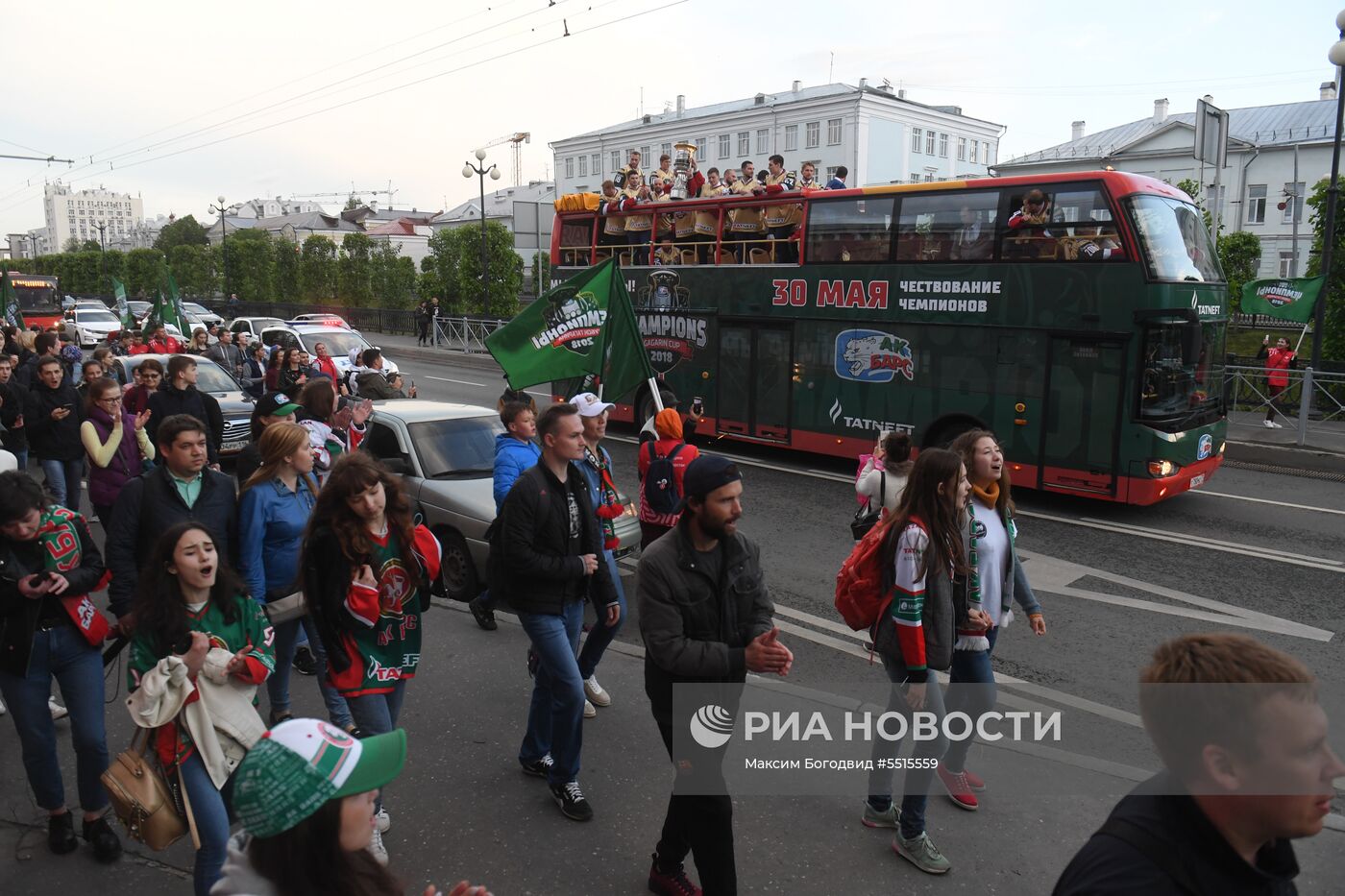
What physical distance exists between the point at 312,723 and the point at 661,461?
14.9 feet

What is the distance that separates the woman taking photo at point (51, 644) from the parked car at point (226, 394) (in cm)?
876

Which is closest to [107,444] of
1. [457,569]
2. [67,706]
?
[457,569]

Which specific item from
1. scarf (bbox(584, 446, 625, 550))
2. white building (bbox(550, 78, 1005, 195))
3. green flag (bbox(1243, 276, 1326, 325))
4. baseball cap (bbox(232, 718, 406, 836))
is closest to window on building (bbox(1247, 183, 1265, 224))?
white building (bbox(550, 78, 1005, 195))

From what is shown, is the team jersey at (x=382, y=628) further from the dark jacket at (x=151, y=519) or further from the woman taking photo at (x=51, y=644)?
the woman taking photo at (x=51, y=644)

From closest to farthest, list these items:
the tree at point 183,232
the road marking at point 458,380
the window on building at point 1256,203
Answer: the road marking at point 458,380 < the window on building at point 1256,203 < the tree at point 183,232

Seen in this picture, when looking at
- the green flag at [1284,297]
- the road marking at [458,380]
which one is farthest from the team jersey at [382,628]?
the road marking at [458,380]

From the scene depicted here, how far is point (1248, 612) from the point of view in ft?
25.7

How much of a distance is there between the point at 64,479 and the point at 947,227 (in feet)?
32.7

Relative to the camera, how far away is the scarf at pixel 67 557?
3.95 metres

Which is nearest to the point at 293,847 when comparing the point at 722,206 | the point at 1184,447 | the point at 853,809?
the point at 853,809

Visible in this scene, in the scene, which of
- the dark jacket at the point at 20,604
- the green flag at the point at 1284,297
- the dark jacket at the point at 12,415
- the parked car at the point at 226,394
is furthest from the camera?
the green flag at the point at 1284,297

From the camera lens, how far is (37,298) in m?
A: 35.4

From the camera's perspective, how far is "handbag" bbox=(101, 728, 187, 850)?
11.3 feet

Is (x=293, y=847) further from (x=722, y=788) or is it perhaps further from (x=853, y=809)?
(x=853, y=809)
